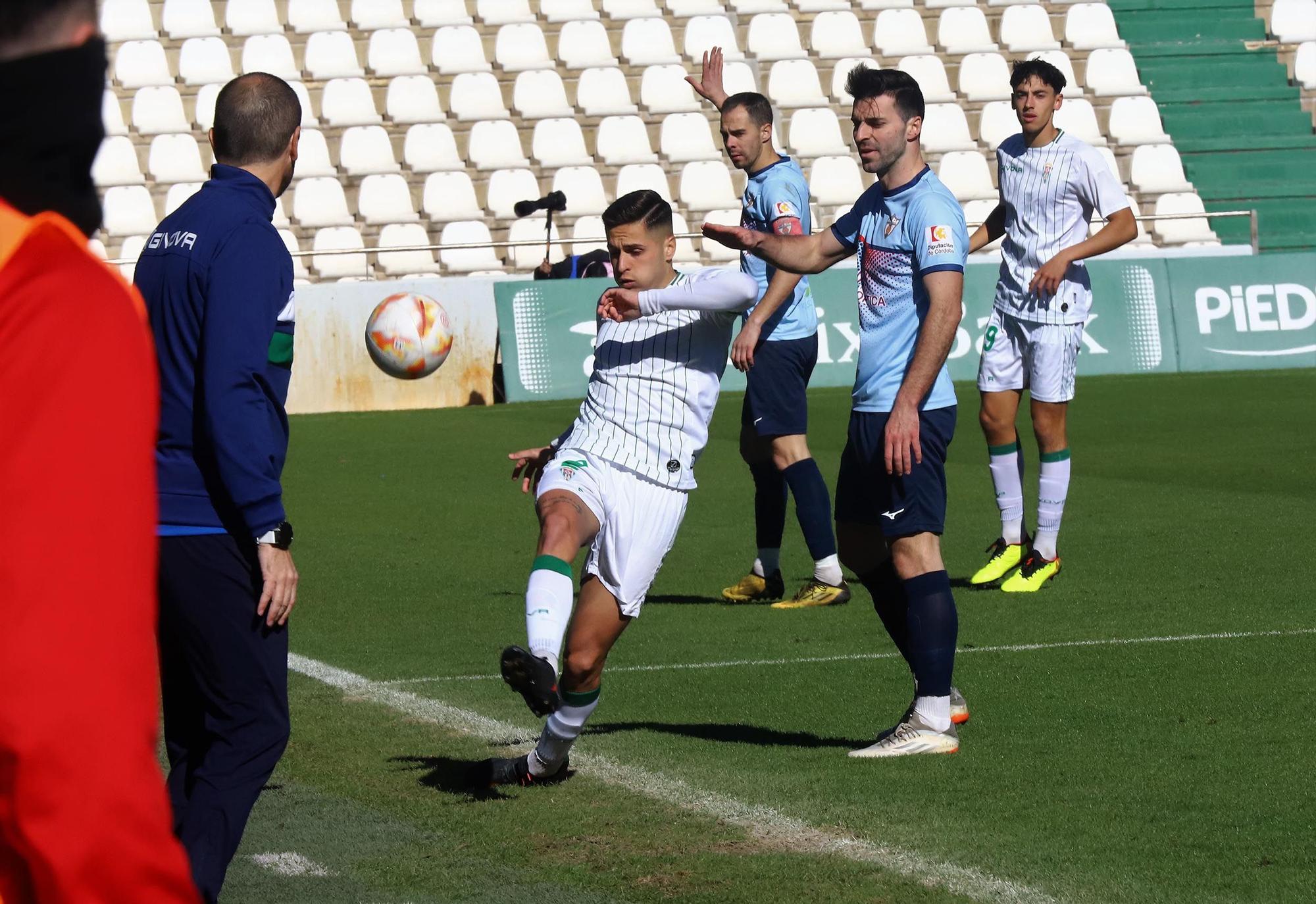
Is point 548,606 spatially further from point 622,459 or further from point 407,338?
point 407,338

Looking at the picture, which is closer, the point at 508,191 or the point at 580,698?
the point at 580,698

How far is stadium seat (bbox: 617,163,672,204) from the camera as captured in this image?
23188mm

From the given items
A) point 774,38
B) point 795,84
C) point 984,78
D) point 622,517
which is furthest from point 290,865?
point 984,78

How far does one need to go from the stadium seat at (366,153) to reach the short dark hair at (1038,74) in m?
15.4

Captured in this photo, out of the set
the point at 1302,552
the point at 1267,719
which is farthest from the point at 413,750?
the point at 1302,552

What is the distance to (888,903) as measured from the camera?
4125 millimetres

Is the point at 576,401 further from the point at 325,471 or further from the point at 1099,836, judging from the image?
the point at 1099,836

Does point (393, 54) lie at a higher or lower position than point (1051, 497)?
higher

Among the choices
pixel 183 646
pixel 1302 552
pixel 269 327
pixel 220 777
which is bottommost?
pixel 1302 552

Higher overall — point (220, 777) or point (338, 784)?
point (220, 777)

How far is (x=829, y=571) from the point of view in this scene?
8766 mm

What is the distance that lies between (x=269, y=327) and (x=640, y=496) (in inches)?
77.9

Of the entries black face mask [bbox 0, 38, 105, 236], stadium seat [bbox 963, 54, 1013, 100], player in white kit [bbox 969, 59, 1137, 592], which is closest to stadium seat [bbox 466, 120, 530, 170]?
stadium seat [bbox 963, 54, 1013, 100]

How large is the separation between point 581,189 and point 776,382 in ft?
47.3
